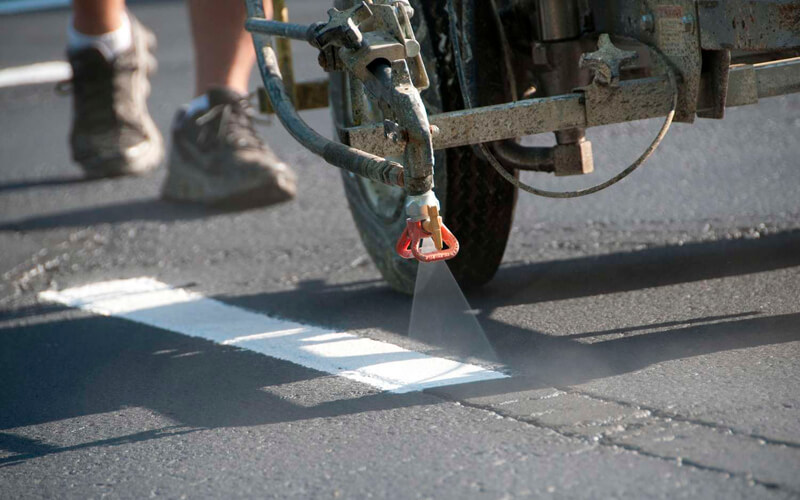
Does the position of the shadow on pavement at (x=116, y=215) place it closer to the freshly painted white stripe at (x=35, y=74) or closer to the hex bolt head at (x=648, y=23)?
the hex bolt head at (x=648, y=23)

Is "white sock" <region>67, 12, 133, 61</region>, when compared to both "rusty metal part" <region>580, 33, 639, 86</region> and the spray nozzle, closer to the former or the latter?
"rusty metal part" <region>580, 33, 639, 86</region>

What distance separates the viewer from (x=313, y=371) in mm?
3004

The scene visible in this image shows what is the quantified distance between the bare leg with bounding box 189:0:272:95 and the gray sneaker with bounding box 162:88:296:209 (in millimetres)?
149

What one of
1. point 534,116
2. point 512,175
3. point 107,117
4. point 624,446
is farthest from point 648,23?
point 107,117

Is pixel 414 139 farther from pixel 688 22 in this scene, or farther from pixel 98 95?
pixel 98 95

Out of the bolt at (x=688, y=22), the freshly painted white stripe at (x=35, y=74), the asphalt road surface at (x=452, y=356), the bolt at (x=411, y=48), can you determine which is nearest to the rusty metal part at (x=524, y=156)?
the asphalt road surface at (x=452, y=356)

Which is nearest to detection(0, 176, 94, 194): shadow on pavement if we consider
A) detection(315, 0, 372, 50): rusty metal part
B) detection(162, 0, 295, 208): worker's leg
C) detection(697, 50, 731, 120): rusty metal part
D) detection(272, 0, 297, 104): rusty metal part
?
detection(162, 0, 295, 208): worker's leg

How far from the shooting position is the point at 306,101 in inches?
164

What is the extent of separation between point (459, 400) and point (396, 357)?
416mm

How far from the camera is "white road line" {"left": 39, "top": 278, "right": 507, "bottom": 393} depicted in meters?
2.89

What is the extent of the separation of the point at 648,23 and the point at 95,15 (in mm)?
4021

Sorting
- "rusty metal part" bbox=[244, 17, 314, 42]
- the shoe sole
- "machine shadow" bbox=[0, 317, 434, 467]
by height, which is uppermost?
"rusty metal part" bbox=[244, 17, 314, 42]

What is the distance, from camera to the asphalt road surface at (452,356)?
2.31m

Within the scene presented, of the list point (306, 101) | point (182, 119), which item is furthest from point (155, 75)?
point (306, 101)
